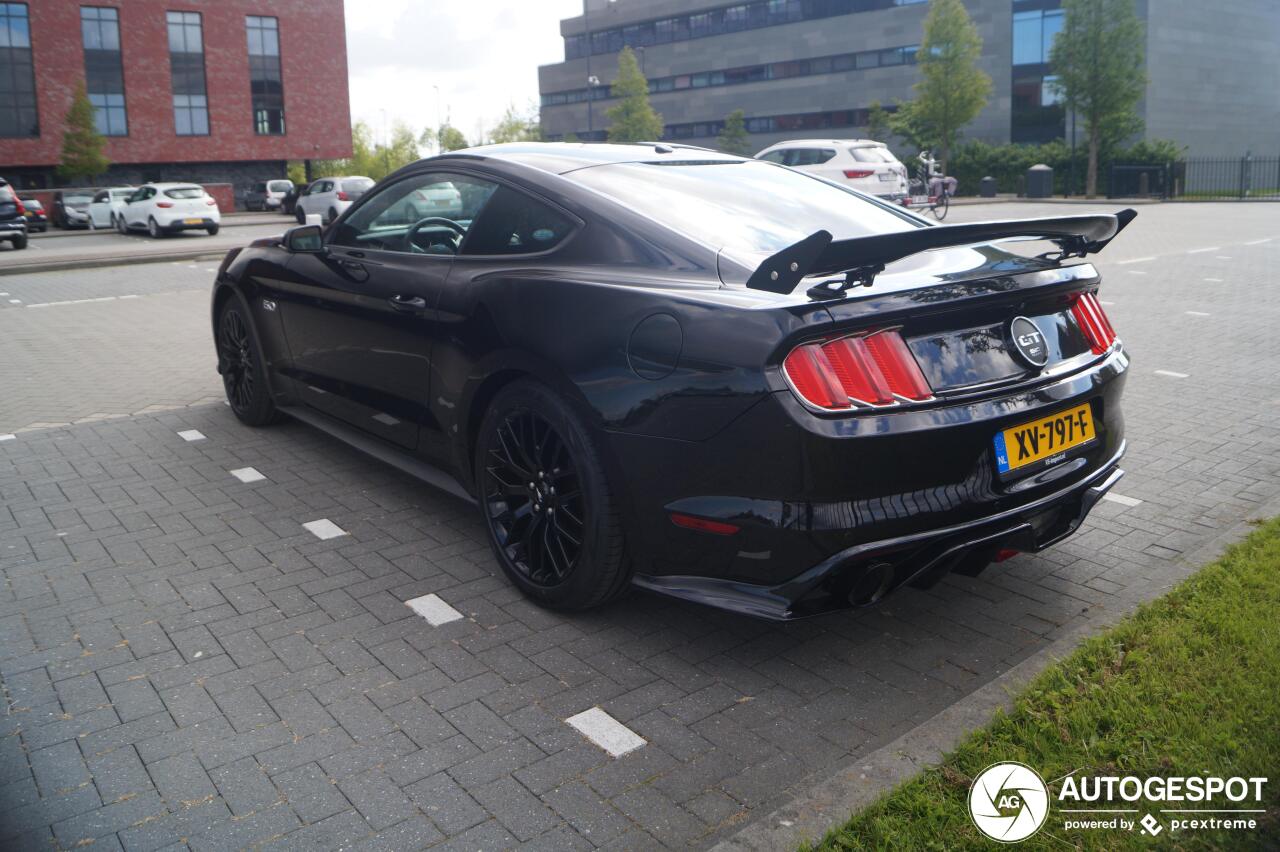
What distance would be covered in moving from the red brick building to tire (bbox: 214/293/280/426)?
50812 mm

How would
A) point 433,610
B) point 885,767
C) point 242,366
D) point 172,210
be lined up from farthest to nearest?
point 172,210 → point 242,366 → point 433,610 → point 885,767

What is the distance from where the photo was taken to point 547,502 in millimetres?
3713

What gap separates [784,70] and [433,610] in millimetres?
63108

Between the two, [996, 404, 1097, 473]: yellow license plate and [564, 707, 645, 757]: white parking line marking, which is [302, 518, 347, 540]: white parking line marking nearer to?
[564, 707, 645, 757]: white parking line marking

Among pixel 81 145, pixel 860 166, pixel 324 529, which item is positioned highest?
pixel 81 145

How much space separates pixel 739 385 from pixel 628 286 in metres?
0.62

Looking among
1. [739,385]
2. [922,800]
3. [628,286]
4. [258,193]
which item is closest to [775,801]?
[922,800]

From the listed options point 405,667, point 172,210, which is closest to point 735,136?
point 172,210

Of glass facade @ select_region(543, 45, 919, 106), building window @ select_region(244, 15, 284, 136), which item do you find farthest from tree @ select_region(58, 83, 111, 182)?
glass facade @ select_region(543, 45, 919, 106)

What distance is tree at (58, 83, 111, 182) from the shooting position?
46.1 meters

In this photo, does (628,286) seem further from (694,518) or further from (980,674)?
(980,674)

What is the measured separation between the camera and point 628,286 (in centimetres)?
342

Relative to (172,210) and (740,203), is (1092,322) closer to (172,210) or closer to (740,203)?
(740,203)

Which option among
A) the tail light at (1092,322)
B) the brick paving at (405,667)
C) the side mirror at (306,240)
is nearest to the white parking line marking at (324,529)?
the brick paving at (405,667)
